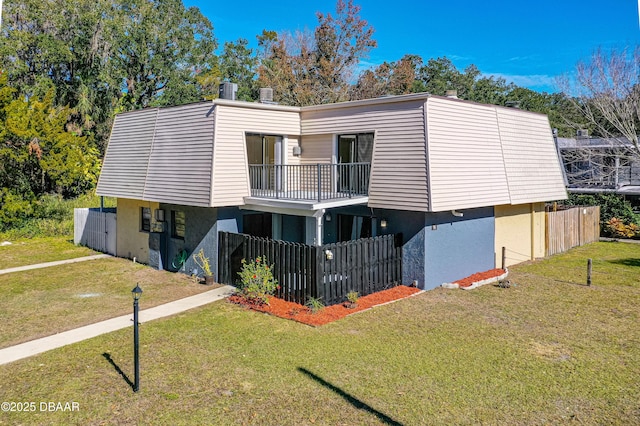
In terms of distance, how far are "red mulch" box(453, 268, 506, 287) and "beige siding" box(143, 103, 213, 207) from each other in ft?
26.1

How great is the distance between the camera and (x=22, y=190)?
24.5 m

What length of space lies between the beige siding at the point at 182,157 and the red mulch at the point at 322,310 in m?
3.85

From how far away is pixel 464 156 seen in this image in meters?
13.9

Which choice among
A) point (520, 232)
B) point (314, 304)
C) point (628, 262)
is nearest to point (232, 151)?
point (314, 304)

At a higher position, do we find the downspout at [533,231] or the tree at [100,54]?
the tree at [100,54]

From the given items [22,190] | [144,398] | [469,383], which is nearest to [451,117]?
[469,383]

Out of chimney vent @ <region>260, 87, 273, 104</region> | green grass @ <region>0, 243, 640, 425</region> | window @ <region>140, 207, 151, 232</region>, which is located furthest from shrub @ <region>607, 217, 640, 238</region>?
window @ <region>140, 207, 151, 232</region>

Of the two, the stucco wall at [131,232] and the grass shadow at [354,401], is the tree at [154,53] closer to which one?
Result: the stucco wall at [131,232]

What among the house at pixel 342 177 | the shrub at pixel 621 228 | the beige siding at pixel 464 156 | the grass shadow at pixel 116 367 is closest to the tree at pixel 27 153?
the house at pixel 342 177

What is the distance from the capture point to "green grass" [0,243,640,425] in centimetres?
643

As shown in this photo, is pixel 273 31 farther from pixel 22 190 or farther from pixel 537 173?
pixel 537 173

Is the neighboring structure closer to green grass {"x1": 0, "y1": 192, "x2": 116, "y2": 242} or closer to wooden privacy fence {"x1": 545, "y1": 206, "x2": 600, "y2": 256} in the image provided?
wooden privacy fence {"x1": 545, "y1": 206, "x2": 600, "y2": 256}

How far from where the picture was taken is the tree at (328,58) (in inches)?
1512

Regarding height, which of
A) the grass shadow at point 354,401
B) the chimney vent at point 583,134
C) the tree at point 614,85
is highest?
the tree at point 614,85
